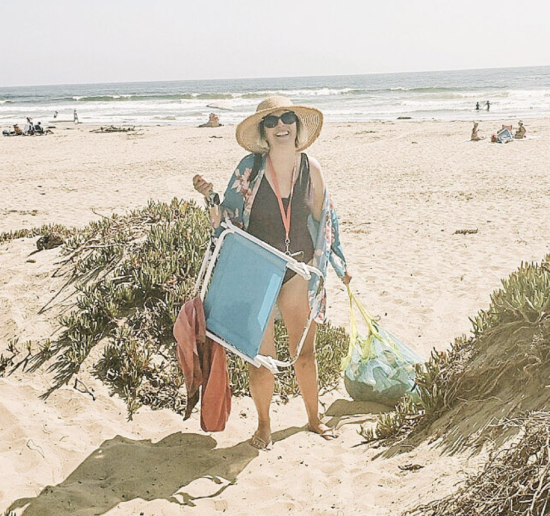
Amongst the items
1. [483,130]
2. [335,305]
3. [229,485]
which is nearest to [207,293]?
[229,485]

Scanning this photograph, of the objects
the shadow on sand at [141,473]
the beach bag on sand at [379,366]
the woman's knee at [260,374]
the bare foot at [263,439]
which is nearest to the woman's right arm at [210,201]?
the woman's knee at [260,374]

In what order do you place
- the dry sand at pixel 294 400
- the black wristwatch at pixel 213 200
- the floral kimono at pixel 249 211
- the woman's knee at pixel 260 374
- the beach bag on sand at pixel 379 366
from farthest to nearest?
the beach bag on sand at pixel 379 366, the woman's knee at pixel 260 374, the floral kimono at pixel 249 211, the black wristwatch at pixel 213 200, the dry sand at pixel 294 400

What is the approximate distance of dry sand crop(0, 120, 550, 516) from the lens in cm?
339

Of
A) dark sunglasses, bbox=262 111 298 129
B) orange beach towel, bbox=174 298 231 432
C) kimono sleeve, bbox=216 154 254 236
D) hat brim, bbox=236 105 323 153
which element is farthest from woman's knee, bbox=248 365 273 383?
dark sunglasses, bbox=262 111 298 129

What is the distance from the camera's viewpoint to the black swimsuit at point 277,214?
369 cm

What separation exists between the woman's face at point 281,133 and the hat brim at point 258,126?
7cm

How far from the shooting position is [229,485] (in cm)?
362

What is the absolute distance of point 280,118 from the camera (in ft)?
12.0

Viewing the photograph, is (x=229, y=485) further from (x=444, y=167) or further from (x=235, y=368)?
(x=444, y=167)

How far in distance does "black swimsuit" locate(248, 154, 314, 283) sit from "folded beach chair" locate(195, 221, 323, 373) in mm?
214

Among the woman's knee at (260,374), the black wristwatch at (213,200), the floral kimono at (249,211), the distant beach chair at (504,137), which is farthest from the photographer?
the distant beach chair at (504,137)

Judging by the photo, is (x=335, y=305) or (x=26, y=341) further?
(x=335, y=305)

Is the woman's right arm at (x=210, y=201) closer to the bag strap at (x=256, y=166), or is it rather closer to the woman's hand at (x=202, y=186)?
the woman's hand at (x=202, y=186)

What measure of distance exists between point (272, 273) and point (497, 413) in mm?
1396
